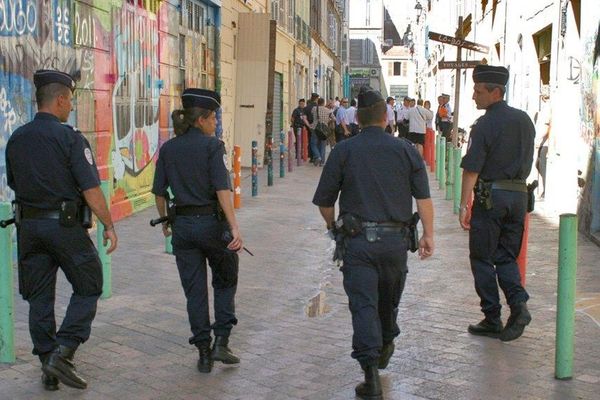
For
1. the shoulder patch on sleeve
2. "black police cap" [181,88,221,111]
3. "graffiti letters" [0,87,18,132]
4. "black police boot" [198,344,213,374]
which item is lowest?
"black police boot" [198,344,213,374]

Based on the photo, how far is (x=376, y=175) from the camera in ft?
17.6

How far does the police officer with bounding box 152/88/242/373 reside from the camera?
5793mm

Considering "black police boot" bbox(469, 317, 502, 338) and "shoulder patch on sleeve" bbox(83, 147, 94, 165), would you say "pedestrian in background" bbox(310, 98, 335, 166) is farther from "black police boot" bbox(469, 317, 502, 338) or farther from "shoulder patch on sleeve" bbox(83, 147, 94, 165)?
"shoulder patch on sleeve" bbox(83, 147, 94, 165)

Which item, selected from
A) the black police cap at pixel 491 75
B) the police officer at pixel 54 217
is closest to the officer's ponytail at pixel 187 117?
the police officer at pixel 54 217

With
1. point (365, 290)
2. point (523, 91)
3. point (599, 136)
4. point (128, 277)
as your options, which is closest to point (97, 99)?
point (128, 277)

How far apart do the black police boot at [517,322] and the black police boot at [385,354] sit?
3.88 feet

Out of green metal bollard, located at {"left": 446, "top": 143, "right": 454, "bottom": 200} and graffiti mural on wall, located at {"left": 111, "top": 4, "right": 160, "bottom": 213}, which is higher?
graffiti mural on wall, located at {"left": 111, "top": 4, "right": 160, "bottom": 213}

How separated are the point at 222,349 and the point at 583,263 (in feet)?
17.3

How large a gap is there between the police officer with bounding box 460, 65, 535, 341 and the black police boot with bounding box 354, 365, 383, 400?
1.67 m

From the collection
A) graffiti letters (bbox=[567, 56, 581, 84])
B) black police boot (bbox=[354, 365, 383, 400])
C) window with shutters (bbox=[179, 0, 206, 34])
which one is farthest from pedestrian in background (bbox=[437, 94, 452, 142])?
black police boot (bbox=[354, 365, 383, 400])

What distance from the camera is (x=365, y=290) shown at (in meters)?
5.39

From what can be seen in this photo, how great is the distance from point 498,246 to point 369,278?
1.73 m

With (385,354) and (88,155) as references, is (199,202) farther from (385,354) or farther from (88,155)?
(385,354)

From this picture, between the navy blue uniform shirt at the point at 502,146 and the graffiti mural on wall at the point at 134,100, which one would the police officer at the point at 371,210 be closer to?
the navy blue uniform shirt at the point at 502,146
